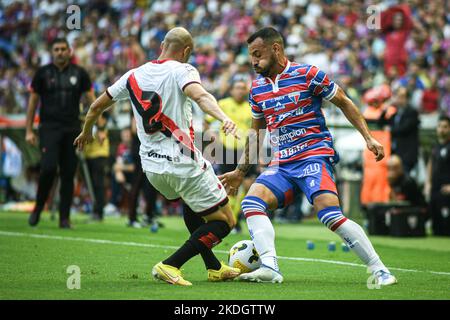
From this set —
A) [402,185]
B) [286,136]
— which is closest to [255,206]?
[286,136]

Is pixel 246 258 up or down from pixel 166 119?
down

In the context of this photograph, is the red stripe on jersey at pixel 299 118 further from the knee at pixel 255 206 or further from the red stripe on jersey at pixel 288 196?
the knee at pixel 255 206

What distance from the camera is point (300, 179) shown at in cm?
864

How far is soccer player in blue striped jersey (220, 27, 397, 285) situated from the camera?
27.9 ft

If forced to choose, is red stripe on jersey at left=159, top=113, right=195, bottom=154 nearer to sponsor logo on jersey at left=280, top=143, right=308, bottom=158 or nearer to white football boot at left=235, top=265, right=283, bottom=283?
sponsor logo on jersey at left=280, top=143, right=308, bottom=158

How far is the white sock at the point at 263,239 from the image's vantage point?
27.9ft

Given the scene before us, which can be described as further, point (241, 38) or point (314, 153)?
point (241, 38)

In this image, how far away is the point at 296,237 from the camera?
50.5 feet

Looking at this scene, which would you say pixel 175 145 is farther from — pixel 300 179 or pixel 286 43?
pixel 286 43

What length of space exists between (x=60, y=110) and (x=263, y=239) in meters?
6.73

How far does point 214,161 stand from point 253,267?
8.29 meters

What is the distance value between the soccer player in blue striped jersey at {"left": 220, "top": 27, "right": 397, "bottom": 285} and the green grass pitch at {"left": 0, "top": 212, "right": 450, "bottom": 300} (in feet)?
1.82

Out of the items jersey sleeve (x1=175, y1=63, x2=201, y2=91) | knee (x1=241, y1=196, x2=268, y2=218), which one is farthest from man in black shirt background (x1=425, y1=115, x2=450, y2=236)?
jersey sleeve (x1=175, y1=63, x2=201, y2=91)
